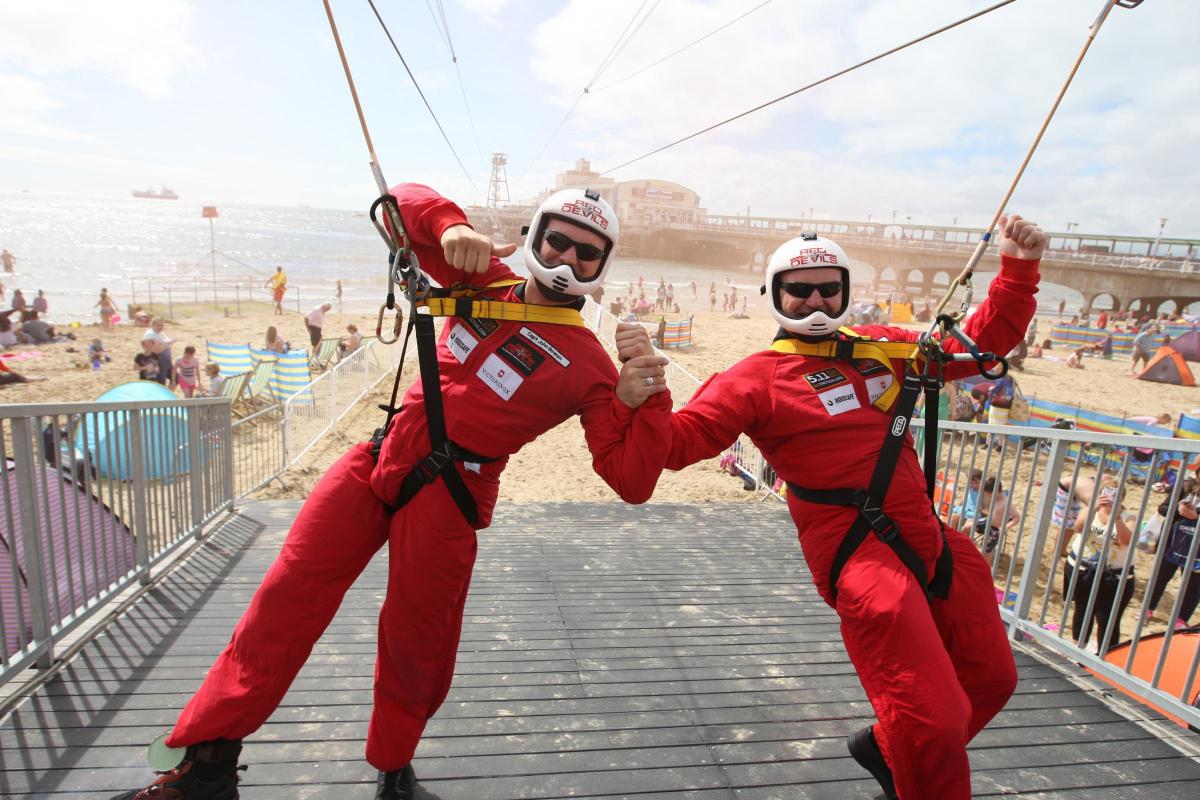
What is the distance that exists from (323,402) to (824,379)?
33.1 feet

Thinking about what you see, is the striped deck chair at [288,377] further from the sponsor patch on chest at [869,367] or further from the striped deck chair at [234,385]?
the sponsor patch on chest at [869,367]

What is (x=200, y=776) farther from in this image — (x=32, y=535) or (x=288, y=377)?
(x=288, y=377)

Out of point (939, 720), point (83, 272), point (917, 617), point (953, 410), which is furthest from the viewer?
point (83, 272)

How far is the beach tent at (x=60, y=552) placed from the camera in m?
2.60

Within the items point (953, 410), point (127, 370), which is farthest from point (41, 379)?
point (953, 410)

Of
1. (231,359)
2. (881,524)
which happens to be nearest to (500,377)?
(881,524)

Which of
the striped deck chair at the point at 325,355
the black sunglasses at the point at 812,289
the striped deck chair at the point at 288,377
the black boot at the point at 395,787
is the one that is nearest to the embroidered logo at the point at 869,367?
the black sunglasses at the point at 812,289

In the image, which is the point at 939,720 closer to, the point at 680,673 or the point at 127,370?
the point at 680,673

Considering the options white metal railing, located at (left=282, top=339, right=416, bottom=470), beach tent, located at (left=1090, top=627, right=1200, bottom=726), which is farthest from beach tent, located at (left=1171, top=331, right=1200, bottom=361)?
white metal railing, located at (left=282, top=339, right=416, bottom=470)

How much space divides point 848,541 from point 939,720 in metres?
0.55

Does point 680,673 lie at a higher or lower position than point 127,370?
higher

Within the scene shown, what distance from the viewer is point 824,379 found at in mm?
2307

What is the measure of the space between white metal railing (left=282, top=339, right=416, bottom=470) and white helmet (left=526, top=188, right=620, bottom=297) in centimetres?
771

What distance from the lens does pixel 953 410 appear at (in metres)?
11.4
